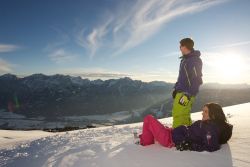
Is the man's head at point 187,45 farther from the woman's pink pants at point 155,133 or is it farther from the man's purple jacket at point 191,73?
the woman's pink pants at point 155,133

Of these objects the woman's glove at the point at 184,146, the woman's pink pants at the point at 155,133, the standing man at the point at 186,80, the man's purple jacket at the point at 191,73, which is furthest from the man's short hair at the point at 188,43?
the woman's glove at the point at 184,146

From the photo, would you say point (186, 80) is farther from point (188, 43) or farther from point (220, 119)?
point (220, 119)

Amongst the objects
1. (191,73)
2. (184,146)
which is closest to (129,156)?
(184,146)

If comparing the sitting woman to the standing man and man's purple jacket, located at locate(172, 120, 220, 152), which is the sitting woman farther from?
the standing man

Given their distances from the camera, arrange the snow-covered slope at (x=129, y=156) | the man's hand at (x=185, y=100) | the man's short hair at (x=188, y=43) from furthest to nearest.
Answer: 1. the man's short hair at (x=188, y=43)
2. the man's hand at (x=185, y=100)
3. the snow-covered slope at (x=129, y=156)

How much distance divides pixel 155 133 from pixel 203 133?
4.58ft

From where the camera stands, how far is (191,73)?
8328 millimetres

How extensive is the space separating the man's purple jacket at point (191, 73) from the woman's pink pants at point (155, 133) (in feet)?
4.39

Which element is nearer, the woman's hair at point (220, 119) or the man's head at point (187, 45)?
the woman's hair at point (220, 119)

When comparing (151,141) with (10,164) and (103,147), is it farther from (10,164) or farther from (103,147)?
(10,164)

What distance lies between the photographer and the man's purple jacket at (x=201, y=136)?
267 inches

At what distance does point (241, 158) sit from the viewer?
6047 mm

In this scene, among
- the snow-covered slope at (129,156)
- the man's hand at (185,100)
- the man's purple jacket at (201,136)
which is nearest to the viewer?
the snow-covered slope at (129,156)

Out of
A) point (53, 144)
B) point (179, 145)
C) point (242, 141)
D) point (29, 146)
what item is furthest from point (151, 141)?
point (29, 146)
